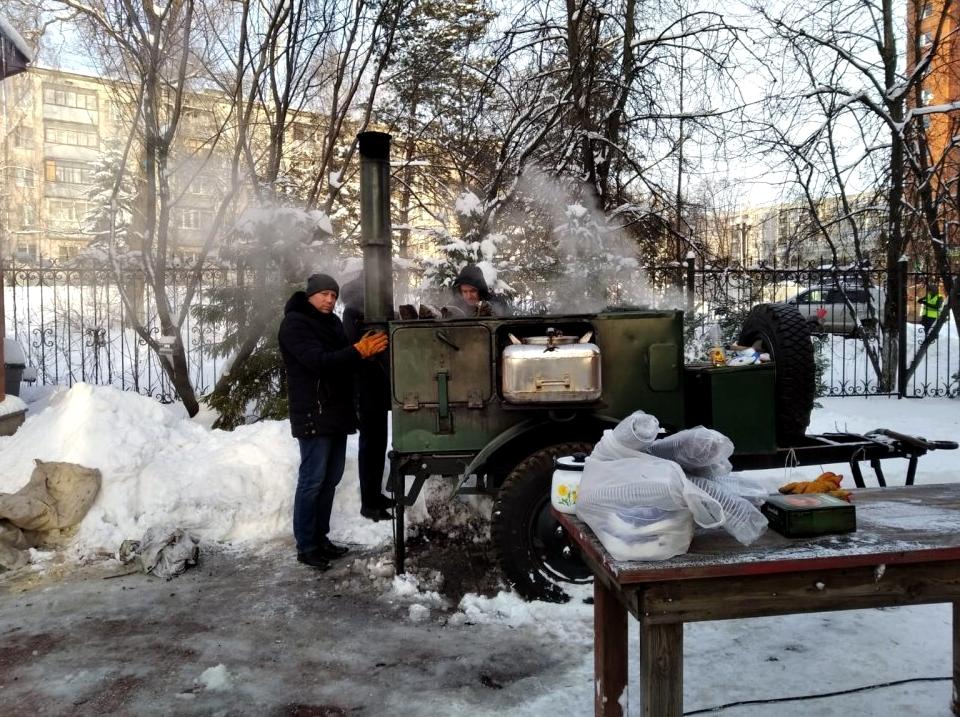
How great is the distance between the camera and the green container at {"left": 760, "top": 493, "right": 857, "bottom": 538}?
2.14 m

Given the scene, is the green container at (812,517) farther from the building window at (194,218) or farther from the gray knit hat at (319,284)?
the building window at (194,218)

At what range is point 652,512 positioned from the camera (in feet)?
6.43

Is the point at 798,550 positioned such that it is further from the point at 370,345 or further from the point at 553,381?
the point at 370,345

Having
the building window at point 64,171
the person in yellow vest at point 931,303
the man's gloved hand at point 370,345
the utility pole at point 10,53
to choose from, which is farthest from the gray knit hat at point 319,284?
the building window at point 64,171

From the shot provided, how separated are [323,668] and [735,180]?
9.52 meters

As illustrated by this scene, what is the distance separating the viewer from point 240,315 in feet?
26.5

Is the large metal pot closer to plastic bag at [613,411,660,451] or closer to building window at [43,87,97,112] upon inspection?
plastic bag at [613,411,660,451]

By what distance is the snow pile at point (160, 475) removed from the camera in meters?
5.04

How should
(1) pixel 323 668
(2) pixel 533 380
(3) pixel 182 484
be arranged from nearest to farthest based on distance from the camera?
(1) pixel 323 668 < (2) pixel 533 380 < (3) pixel 182 484

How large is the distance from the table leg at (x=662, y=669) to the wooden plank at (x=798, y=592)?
7cm

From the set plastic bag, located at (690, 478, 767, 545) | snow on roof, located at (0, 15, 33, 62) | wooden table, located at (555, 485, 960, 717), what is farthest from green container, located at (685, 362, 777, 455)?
snow on roof, located at (0, 15, 33, 62)

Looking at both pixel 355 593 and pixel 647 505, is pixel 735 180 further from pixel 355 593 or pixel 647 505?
pixel 647 505

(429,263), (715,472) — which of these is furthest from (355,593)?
(429,263)

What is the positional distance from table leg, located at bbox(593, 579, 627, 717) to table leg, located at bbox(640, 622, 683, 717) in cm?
27
